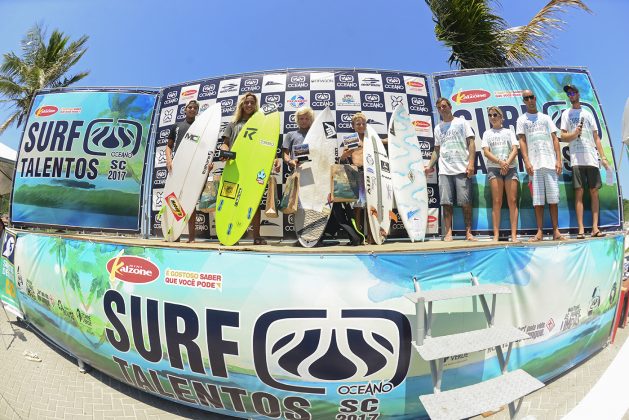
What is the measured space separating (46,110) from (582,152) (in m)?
9.30

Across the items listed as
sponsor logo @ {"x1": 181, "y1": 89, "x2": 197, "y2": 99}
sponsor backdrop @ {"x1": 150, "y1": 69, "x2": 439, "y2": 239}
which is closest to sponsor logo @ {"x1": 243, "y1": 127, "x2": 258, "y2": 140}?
sponsor backdrop @ {"x1": 150, "y1": 69, "x2": 439, "y2": 239}

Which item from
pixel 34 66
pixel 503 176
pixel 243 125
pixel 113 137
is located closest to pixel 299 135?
pixel 243 125

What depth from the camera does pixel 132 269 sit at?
8.75ft

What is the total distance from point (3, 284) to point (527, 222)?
8.41 meters

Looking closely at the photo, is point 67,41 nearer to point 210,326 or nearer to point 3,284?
point 3,284

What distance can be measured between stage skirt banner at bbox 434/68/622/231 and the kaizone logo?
9.31 ft

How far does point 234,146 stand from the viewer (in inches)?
145

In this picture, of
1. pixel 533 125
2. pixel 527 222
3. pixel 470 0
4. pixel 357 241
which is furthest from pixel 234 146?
pixel 470 0

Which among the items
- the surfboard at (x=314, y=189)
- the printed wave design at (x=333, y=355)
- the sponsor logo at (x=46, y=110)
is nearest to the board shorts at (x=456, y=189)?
the surfboard at (x=314, y=189)

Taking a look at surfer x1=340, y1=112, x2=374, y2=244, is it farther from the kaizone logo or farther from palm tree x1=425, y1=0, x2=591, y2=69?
palm tree x1=425, y1=0, x2=591, y2=69

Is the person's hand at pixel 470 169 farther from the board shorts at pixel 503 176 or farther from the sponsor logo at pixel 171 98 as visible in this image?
the sponsor logo at pixel 171 98

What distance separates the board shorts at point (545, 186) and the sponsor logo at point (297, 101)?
3553 mm

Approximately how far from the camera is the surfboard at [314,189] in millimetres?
3500

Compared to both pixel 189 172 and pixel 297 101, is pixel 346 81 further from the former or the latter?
pixel 189 172
